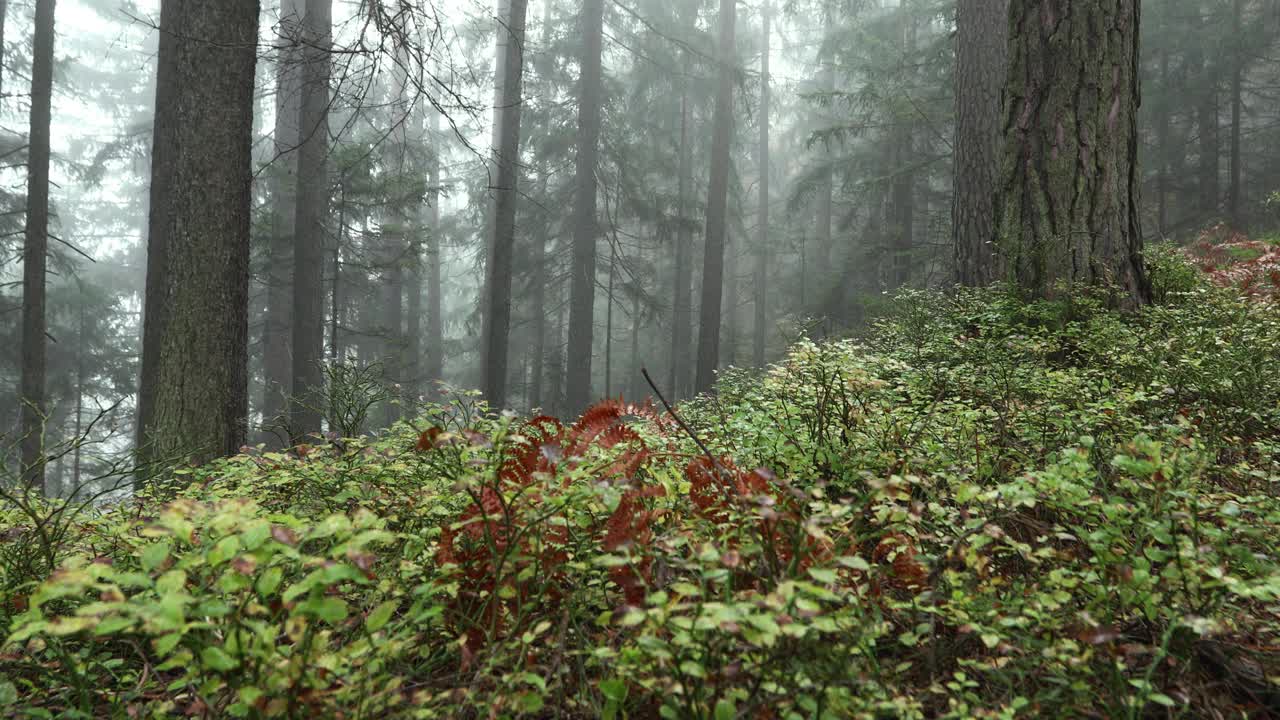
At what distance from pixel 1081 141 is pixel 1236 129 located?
15.3 meters

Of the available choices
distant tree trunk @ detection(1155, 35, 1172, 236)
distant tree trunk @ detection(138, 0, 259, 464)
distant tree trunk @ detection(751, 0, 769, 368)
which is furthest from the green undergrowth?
distant tree trunk @ detection(751, 0, 769, 368)

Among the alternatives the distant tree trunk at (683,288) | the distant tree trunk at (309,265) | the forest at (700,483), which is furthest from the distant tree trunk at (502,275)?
the distant tree trunk at (683,288)

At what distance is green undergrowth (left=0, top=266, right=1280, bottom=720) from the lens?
53.5 inches

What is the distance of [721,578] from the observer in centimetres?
148

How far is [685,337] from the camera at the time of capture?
78.7 feet

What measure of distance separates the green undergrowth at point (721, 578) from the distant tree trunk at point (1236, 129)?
1572 centimetres

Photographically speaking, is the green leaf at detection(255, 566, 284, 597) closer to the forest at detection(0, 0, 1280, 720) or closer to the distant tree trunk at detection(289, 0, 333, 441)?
the forest at detection(0, 0, 1280, 720)

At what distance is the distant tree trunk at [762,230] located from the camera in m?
25.7

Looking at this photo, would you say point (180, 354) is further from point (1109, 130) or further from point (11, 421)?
point (11, 421)

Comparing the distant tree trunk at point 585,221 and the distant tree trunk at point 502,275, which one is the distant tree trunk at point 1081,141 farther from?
the distant tree trunk at point 585,221

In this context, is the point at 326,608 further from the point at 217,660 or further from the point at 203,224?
the point at 203,224

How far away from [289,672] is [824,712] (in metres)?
1.09

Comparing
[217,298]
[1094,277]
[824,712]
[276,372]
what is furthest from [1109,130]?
[276,372]

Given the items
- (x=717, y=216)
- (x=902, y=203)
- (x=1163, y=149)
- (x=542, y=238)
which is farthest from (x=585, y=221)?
(x=1163, y=149)
